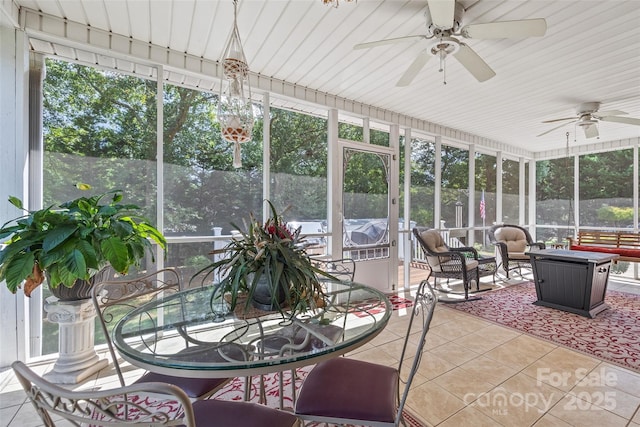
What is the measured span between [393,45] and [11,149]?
319 cm

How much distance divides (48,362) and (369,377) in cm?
273

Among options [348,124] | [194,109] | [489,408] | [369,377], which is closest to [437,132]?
[348,124]

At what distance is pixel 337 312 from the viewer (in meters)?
1.65

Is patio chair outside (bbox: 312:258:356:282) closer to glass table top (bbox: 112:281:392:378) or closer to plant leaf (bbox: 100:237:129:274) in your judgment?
glass table top (bbox: 112:281:392:378)

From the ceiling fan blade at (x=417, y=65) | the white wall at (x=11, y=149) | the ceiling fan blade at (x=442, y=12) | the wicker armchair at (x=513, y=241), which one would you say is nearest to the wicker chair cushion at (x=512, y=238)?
the wicker armchair at (x=513, y=241)

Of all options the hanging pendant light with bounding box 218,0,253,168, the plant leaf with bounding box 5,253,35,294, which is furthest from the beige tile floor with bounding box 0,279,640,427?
the hanging pendant light with bounding box 218,0,253,168

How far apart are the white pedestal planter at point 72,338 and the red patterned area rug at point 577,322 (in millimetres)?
3870

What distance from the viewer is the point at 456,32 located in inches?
84.8

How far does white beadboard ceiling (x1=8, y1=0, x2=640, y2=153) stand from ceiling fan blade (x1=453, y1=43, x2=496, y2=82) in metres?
0.26

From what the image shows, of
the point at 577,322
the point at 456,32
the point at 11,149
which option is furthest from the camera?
the point at 577,322

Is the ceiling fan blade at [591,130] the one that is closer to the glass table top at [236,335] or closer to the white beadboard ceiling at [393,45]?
the white beadboard ceiling at [393,45]

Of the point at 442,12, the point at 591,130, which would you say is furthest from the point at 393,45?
the point at 591,130

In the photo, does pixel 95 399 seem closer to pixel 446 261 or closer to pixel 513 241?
pixel 446 261

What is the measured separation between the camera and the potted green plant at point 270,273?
4.54ft
